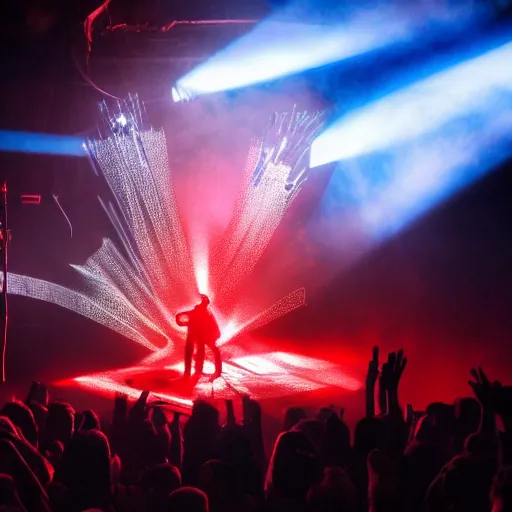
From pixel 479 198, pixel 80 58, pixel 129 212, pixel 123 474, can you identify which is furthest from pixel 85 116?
pixel 123 474

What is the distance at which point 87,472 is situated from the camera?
7.57 ft

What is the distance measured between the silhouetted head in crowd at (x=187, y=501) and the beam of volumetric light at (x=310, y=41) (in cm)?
475

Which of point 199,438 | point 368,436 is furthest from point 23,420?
point 368,436

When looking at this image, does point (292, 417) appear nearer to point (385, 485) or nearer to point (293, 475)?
point (293, 475)

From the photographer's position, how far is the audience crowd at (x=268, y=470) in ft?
7.10

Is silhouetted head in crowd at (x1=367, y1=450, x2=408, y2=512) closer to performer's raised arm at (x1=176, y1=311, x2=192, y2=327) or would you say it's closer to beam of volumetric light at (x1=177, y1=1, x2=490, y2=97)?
beam of volumetric light at (x1=177, y1=1, x2=490, y2=97)

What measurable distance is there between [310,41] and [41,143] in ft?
12.6

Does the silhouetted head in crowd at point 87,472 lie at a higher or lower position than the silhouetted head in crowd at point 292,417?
lower

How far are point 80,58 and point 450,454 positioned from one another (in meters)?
4.96

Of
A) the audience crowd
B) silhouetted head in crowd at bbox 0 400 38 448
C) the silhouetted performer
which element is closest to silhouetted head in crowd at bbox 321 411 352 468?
the audience crowd

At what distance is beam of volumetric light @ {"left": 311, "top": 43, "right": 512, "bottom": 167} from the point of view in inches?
256

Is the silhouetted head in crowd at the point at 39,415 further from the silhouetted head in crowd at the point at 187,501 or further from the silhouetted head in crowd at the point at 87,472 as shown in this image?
the silhouetted head in crowd at the point at 187,501

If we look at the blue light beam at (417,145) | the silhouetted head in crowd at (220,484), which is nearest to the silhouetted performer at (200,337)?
the blue light beam at (417,145)

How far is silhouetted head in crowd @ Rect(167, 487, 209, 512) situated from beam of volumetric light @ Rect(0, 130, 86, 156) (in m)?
6.57
